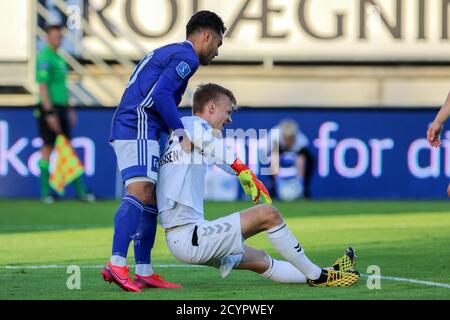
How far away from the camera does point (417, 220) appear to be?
14367 mm

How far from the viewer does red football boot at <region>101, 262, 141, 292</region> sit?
314 inches

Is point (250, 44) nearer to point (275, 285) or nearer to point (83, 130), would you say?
point (83, 130)

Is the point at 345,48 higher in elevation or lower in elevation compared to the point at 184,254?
higher

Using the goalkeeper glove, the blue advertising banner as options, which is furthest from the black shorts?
the goalkeeper glove

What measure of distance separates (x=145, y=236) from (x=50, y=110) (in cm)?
944

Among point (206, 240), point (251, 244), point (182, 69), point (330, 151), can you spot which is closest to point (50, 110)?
point (330, 151)

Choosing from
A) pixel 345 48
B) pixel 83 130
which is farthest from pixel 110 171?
pixel 345 48

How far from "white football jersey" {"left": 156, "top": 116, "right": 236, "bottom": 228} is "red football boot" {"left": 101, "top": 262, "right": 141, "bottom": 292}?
40 cm

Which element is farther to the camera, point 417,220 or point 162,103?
point 417,220

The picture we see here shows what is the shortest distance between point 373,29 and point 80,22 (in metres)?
5.50

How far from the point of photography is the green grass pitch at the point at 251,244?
7969 mm

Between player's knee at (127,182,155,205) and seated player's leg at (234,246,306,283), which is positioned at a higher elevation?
player's knee at (127,182,155,205)

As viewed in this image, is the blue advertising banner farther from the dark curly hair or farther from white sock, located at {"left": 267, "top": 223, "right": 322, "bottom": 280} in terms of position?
white sock, located at {"left": 267, "top": 223, "right": 322, "bottom": 280}

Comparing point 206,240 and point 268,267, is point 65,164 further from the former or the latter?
point 206,240
